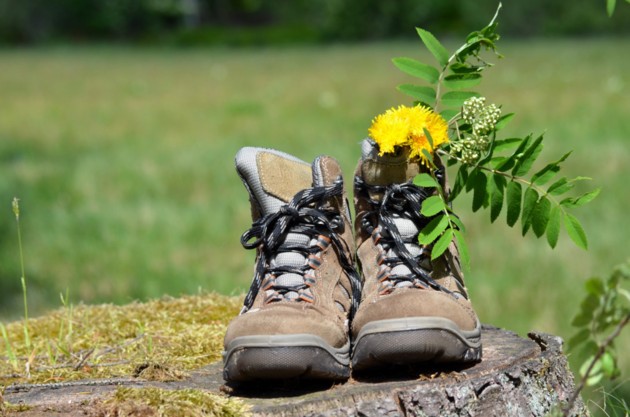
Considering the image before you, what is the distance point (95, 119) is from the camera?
15320 mm

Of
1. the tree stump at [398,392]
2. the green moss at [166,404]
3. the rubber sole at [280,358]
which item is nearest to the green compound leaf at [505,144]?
the tree stump at [398,392]

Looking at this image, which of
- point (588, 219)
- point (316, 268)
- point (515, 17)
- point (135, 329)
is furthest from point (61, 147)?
point (515, 17)

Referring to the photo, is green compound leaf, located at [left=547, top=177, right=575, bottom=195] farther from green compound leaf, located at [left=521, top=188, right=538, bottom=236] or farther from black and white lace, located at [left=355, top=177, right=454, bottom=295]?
black and white lace, located at [left=355, top=177, right=454, bottom=295]

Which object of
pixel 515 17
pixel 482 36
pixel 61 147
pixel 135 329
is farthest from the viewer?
pixel 515 17

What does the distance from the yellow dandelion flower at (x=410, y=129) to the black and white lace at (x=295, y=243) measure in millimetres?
283

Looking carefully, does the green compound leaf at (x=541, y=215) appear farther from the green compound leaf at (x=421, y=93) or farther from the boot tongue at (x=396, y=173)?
the green compound leaf at (x=421, y=93)

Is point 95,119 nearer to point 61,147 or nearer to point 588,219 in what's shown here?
point 61,147

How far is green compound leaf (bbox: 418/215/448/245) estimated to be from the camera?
251 cm

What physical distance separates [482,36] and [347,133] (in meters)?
9.58

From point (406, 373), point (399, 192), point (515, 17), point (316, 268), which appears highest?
point (515, 17)

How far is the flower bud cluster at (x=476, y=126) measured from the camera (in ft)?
8.13

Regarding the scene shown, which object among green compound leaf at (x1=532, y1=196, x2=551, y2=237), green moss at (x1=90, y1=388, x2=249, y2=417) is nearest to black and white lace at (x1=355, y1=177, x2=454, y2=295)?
green compound leaf at (x1=532, y1=196, x2=551, y2=237)

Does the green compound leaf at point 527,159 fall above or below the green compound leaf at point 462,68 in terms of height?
below

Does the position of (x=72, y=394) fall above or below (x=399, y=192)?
below
